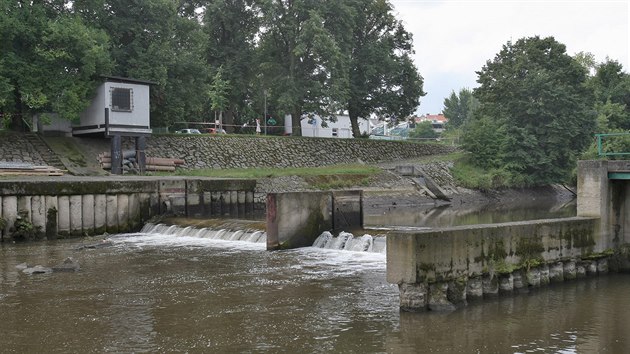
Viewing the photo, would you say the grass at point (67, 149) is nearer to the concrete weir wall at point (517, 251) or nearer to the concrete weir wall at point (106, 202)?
the concrete weir wall at point (106, 202)

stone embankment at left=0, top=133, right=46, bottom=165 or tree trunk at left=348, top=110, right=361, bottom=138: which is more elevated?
tree trunk at left=348, top=110, right=361, bottom=138

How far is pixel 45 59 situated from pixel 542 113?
40831mm

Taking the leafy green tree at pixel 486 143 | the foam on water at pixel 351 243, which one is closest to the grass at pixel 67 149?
the foam on water at pixel 351 243

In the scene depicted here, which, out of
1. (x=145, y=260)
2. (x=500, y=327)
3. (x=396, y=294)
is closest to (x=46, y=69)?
(x=145, y=260)

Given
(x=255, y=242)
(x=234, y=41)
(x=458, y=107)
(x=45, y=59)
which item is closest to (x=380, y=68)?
(x=234, y=41)

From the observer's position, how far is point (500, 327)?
13.1 m

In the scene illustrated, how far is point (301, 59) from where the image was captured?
59156 millimetres

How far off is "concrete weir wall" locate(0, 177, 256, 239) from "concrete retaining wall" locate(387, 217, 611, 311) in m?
19.6

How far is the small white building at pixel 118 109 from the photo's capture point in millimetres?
41188

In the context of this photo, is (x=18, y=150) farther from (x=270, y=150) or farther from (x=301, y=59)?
(x=301, y=59)

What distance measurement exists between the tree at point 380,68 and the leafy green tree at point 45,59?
30.5m

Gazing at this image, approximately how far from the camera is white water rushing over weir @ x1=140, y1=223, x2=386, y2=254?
22.5 metres

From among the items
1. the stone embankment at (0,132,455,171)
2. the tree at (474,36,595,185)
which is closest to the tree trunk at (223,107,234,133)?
the stone embankment at (0,132,455,171)

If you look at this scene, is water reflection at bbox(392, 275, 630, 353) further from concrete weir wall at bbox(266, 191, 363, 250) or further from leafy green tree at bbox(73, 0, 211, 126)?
leafy green tree at bbox(73, 0, 211, 126)
